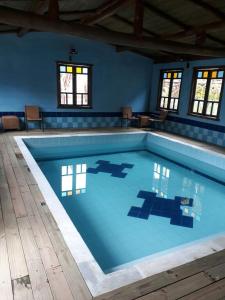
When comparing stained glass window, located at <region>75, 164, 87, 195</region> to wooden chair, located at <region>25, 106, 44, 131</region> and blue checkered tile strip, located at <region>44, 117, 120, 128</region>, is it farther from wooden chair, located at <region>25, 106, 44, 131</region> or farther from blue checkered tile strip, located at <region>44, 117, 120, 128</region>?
blue checkered tile strip, located at <region>44, 117, 120, 128</region>

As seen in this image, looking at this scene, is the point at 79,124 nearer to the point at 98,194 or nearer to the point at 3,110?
the point at 3,110

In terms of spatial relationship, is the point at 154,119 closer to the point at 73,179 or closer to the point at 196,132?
the point at 196,132

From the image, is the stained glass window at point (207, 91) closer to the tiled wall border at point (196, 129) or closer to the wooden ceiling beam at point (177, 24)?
the tiled wall border at point (196, 129)

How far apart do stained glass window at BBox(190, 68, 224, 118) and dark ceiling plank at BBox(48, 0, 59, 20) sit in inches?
178

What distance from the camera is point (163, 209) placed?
3.76m

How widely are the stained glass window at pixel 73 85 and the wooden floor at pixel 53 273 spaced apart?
5404mm

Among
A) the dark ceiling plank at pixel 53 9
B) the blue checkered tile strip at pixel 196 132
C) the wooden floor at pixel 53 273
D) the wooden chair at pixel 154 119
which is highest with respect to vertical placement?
the dark ceiling plank at pixel 53 9

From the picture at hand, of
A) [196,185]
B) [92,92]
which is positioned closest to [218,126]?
[196,185]

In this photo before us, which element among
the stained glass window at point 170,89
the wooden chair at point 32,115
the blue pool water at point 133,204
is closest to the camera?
the blue pool water at point 133,204

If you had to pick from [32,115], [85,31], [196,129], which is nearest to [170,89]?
[196,129]

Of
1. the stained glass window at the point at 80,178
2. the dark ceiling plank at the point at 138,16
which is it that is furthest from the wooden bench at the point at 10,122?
the dark ceiling plank at the point at 138,16

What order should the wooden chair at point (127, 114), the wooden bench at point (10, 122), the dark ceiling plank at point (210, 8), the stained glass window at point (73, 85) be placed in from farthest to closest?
the wooden chair at point (127, 114) < the stained glass window at point (73, 85) < the wooden bench at point (10, 122) < the dark ceiling plank at point (210, 8)

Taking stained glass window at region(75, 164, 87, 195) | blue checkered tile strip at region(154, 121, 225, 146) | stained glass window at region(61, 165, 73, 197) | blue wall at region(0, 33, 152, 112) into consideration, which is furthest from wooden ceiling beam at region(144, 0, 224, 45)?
stained glass window at region(61, 165, 73, 197)

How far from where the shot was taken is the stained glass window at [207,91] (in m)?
6.39
